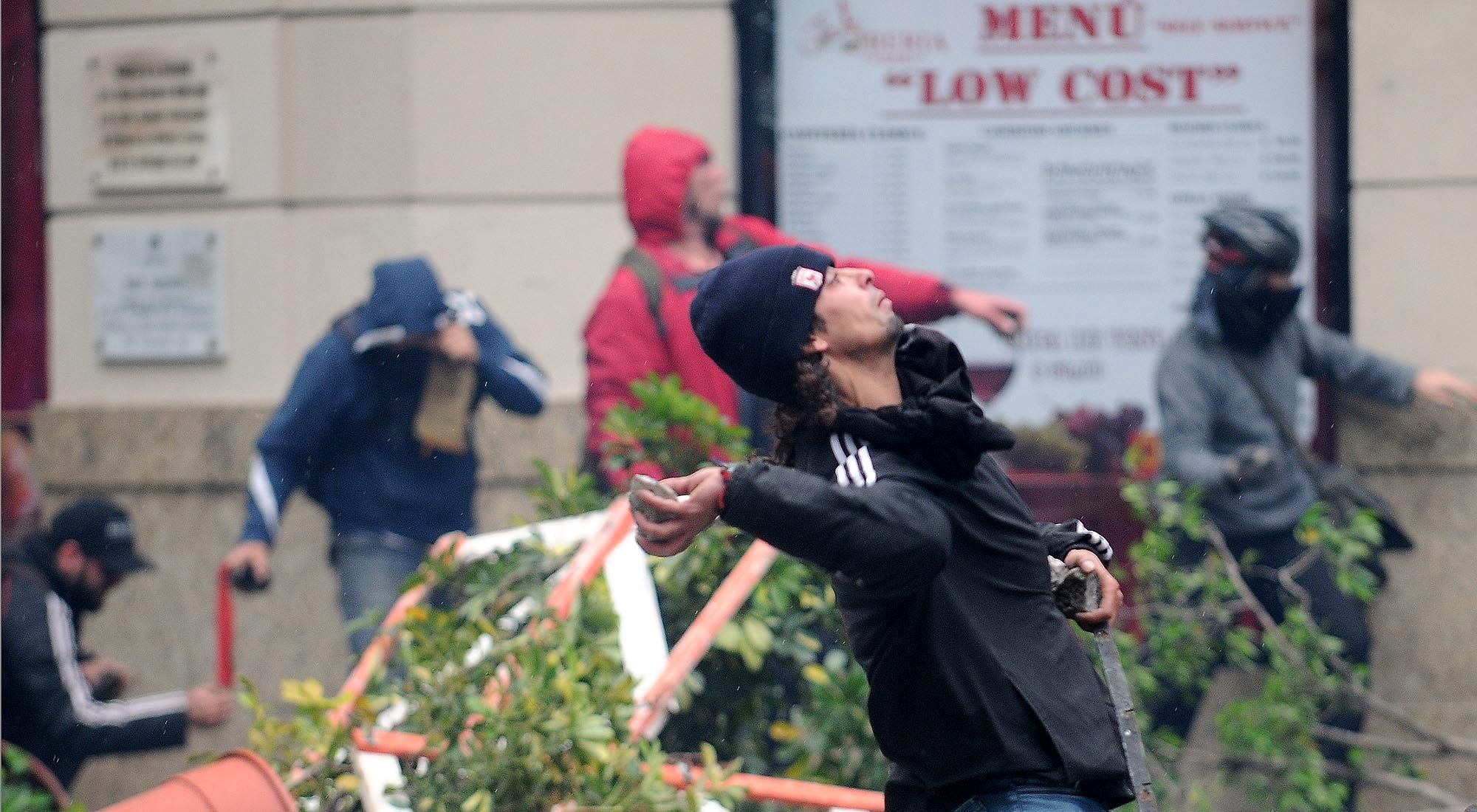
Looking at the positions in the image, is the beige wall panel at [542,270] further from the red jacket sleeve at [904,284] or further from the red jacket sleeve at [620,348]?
the red jacket sleeve at [904,284]

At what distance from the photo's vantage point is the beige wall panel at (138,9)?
627cm

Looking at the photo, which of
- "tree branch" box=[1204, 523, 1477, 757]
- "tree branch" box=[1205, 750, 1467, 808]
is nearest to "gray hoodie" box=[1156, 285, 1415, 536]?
"tree branch" box=[1204, 523, 1477, 757]

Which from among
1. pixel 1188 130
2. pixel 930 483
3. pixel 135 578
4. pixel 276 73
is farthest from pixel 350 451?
pixel 930 483

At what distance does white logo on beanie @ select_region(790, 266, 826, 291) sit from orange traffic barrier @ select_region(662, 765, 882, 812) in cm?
169

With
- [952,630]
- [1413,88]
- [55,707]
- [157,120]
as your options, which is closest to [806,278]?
[952,630]

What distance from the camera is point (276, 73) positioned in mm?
6246

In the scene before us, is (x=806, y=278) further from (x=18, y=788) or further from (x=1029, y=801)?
(x=18, y=788)

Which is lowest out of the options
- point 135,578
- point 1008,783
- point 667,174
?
point 135,578

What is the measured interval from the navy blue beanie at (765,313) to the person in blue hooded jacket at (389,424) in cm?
375

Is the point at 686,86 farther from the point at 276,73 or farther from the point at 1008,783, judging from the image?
the point at 1008,783

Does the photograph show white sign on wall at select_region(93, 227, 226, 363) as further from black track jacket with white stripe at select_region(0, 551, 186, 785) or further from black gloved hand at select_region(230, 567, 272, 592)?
black track jacket with white stripe at select_region(0, 551, 186, 785)

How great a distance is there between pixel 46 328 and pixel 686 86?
277 centimetres

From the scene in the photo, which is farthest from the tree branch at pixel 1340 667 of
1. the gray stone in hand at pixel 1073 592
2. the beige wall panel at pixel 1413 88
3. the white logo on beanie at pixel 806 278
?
the white logo on beanie at pixel 806 278

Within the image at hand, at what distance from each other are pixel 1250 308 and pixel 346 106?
11.6 feet
